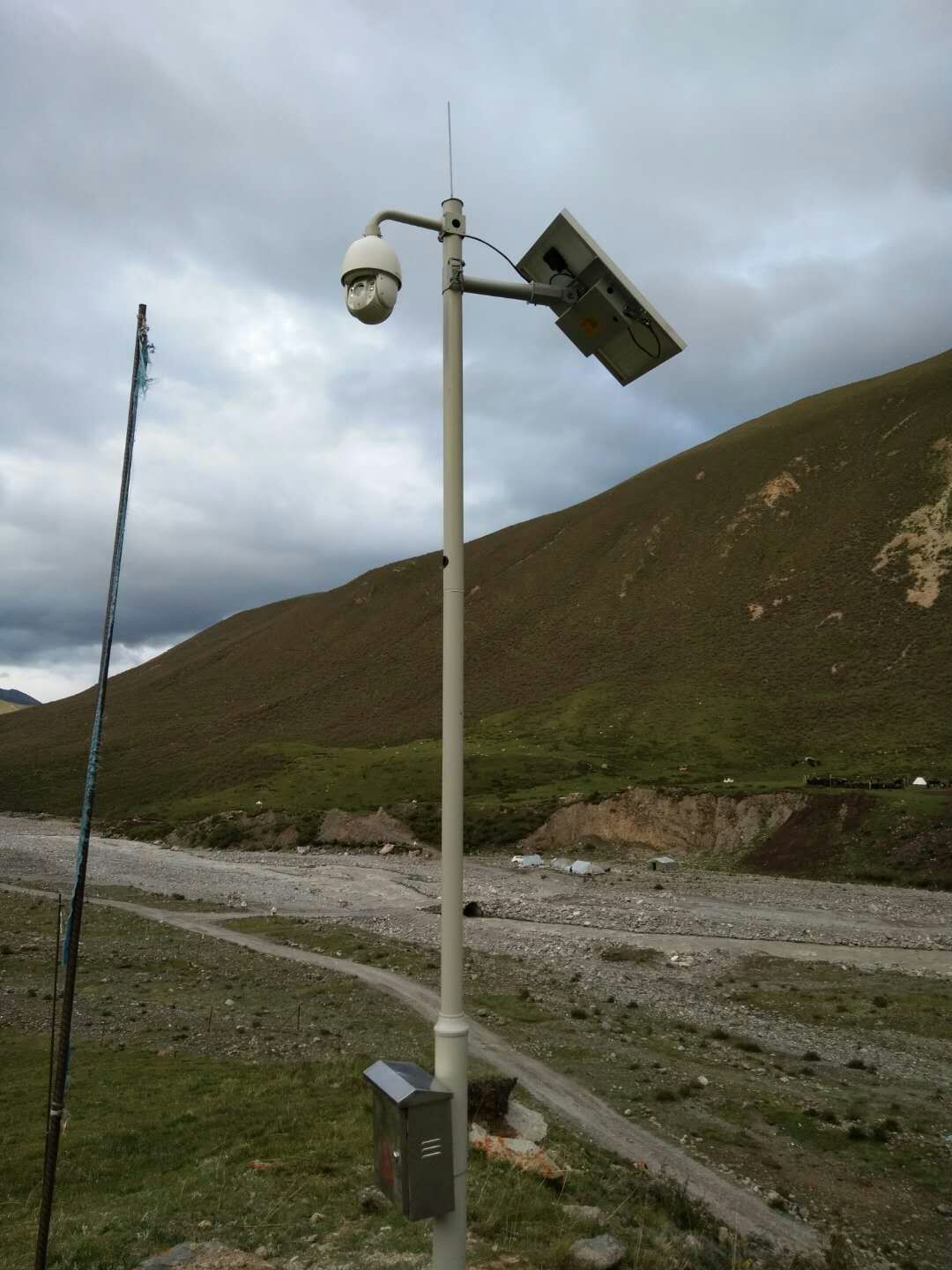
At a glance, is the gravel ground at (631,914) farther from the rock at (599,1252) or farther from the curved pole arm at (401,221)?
the curved pole arm at (401,221)

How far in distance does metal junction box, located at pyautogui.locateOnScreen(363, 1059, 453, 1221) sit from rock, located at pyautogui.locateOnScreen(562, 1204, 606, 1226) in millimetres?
4617

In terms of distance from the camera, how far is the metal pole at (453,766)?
14.5 ft

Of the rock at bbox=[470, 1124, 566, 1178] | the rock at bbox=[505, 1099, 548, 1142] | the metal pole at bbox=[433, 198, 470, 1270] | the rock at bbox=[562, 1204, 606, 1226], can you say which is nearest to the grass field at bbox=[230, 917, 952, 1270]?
the rock at bbox=[505, 1099, 548, 1142]

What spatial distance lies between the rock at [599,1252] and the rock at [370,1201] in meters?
2.11

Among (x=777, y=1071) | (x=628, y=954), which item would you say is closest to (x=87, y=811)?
(x=777, y=1071)

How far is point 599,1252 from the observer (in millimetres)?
7109

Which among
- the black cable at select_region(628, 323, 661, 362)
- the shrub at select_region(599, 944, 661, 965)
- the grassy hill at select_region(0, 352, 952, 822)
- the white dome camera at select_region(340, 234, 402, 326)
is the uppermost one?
the grassy hill at select_region(0, 352, 952, 822)

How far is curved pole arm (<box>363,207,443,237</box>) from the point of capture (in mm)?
5234

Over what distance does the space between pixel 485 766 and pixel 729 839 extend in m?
27.4

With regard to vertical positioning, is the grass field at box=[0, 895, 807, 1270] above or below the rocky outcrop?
below

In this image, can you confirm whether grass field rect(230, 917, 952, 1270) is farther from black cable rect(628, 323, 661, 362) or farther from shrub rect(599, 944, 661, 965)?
black cable rect(628, 323, 661, 362)

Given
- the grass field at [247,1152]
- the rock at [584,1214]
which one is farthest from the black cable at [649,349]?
the rock at [584,1214]

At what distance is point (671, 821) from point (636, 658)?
179 ft

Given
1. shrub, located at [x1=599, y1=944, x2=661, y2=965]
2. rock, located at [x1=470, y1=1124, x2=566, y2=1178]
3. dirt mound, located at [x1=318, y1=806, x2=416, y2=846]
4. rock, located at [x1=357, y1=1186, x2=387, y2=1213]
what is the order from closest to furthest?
rock, located at [x1=357, y1=1186, x2=387, y2=1213]
rock, located at [x1=470, y1=1124, x2=566, y2=1178]
shrub, located at [x1=599, y1=944, x2=661, y2=965]
dirt mound, located at [x1=318, y1=806, x2=416, y2=846]
